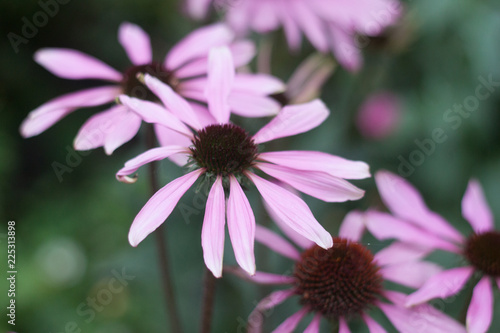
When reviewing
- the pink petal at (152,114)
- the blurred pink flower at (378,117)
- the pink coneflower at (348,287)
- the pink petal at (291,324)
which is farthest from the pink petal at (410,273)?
the blurred pink flower at (378,117)

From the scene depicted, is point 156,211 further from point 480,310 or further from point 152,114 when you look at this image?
point 480,310

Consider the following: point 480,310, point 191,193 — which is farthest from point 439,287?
point 191,193

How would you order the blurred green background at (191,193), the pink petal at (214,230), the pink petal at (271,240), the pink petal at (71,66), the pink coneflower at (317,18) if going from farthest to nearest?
the blurred green background at (191,193), the pink coneflower at (317,18), the pink petal at (71,66), the pink petal at (271,240), the pink petal at (214,230)

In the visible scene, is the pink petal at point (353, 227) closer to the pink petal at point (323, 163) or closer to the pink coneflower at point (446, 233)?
the pink coneflower at point (446, 233)

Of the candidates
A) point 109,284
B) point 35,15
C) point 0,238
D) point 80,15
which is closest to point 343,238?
point 109,284

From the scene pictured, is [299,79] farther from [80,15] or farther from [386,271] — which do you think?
[80,15]

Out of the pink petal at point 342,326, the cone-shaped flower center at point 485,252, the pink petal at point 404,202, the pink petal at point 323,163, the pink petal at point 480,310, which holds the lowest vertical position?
the pink petal at point 480,310

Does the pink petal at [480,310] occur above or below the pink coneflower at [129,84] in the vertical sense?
below
